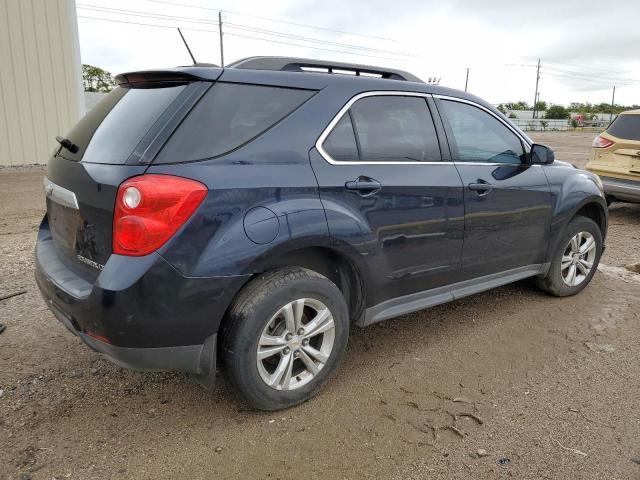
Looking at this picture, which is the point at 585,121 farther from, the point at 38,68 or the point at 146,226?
the point at 146,226

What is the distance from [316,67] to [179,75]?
886 millimetres

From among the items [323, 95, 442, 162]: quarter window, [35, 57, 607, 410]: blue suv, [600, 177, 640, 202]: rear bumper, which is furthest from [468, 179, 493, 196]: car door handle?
[600, 177, 640, 202]: rear bumper

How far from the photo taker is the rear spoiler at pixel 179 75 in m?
2.46

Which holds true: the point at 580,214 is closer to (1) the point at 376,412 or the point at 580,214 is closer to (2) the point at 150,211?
(1) the point at 376,412

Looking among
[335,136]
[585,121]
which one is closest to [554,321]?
[335,136]

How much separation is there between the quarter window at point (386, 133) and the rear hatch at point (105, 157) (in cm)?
80

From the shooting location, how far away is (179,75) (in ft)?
8.15

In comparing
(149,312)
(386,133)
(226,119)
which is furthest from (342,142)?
(149,312)

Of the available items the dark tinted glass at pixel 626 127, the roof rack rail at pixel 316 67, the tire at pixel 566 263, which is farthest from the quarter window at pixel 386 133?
the dark tinted glass at pixel 626 127

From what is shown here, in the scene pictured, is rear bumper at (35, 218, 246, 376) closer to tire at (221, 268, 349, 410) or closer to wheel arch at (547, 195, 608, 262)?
tire at (221, 268, 349, 410)

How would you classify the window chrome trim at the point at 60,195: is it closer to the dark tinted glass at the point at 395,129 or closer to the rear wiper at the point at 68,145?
the rear wiper at the point at 68,145

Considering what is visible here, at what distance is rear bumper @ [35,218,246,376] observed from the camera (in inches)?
86.0

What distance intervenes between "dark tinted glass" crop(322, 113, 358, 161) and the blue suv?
12 mm

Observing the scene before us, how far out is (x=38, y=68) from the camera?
36.3ft
